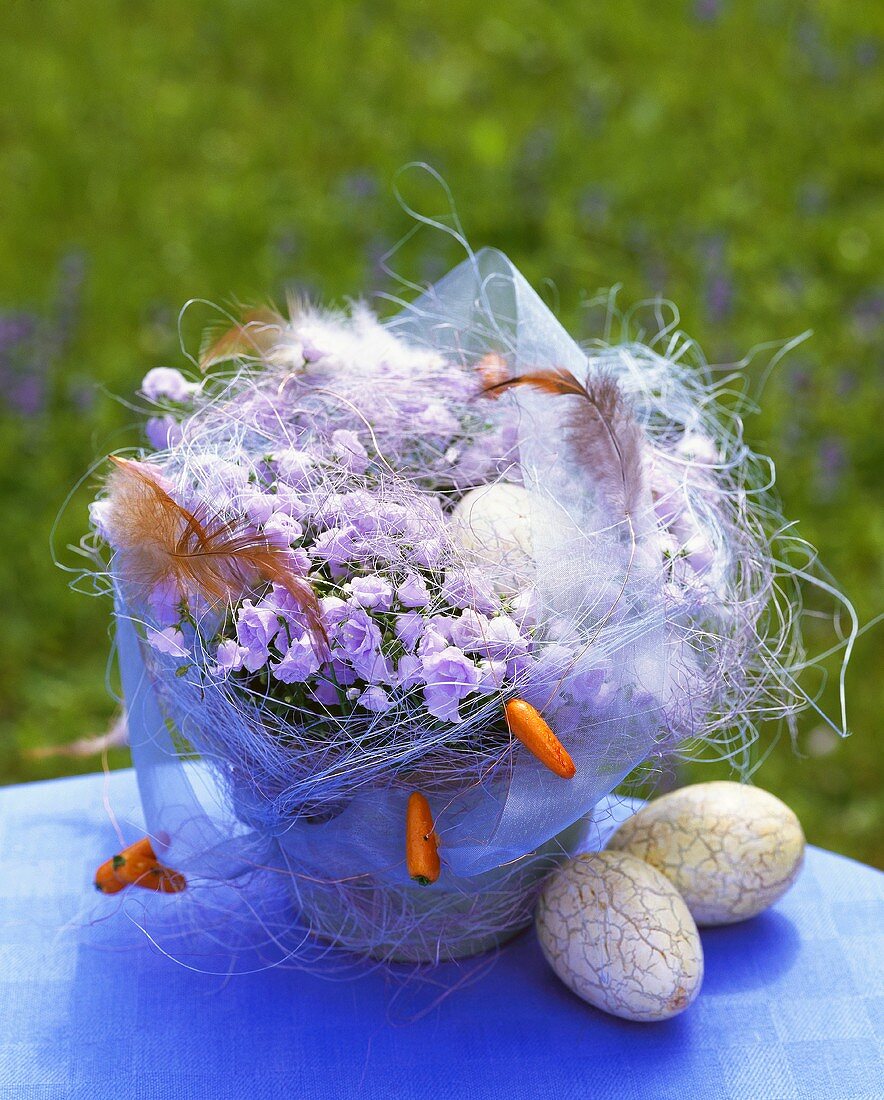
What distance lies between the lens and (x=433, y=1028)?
3.38 ft

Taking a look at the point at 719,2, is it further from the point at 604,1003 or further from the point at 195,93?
the point at 604,1003

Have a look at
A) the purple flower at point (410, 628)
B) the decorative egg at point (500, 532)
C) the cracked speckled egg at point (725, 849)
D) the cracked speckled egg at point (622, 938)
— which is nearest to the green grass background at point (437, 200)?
the cracked speckled egg at point (725, 849)

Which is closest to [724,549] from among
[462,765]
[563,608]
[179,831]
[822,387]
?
[563,608]

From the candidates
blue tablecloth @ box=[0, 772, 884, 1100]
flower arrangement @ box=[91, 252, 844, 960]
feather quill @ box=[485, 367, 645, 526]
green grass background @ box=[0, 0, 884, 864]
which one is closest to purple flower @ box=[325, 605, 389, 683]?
flower arrangement @ box=[91, 252, 844, 960]

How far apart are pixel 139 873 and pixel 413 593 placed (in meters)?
0.40

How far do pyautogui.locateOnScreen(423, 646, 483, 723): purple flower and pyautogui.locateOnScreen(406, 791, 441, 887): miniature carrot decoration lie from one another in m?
0.08

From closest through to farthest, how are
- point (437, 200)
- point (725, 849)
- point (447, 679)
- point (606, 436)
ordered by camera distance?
point (447, 679)
point (606, 436)
point (725, 849)
point (437, 200)

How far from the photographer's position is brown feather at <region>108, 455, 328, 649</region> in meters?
0.89

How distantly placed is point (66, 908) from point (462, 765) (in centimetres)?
46

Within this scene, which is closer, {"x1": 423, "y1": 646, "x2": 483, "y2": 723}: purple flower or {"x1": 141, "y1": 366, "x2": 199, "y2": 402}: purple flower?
{"x1": 423, "y1": 646, "x2": 483, "y2": 723}: purple flower

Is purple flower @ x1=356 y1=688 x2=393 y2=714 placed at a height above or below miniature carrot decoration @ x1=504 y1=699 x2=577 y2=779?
above

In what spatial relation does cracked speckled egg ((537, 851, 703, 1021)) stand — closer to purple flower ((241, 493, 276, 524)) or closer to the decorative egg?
the decorative egg

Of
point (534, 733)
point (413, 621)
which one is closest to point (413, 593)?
point (413, 621)

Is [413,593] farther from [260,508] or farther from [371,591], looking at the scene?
[260,508]
